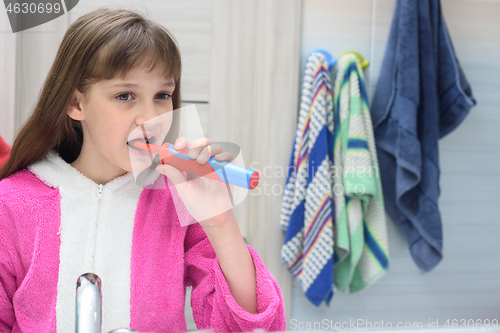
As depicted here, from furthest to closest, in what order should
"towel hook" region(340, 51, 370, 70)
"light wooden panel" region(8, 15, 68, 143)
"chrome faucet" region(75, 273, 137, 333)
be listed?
"towel hook" region(340, 51, 370, 70), "light wooden panel" region(8, 15, 68, 143), "chrome faucet" region(75, 273, 137, 333)

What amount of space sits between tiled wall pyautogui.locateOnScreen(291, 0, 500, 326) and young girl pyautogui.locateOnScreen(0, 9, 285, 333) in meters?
0.33

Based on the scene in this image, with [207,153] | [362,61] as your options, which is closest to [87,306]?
[207,153]

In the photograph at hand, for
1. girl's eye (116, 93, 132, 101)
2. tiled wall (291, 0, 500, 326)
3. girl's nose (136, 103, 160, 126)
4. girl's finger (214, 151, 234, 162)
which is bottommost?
tiled wall (291, 0, 500, 326)

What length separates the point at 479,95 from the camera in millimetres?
788

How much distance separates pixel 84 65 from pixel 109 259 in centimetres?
25

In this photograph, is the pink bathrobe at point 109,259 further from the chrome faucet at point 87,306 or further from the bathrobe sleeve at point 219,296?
the chrome faucet at point 87,306

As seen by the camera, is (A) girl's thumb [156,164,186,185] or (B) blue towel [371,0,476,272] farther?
(B) blue towel [371,0,476,272]

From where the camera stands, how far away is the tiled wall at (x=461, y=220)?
0.74 meters

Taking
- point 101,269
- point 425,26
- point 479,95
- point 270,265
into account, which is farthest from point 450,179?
point 101,269

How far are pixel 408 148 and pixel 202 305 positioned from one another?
0.51m

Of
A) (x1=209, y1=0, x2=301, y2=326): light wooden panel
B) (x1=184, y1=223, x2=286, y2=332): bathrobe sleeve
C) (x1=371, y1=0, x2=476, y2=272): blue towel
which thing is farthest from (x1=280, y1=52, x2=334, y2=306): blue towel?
(x1=184, y1=223, x2=286, y2=332): bathrobe sleeve

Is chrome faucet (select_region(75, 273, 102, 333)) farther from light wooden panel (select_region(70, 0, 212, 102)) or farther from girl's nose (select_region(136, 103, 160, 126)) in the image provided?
light wooden panel (select_region(70, 0, 212, 102))

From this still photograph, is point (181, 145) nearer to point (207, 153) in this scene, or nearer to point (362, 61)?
point (207, 153)

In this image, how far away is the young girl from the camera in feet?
1.41
